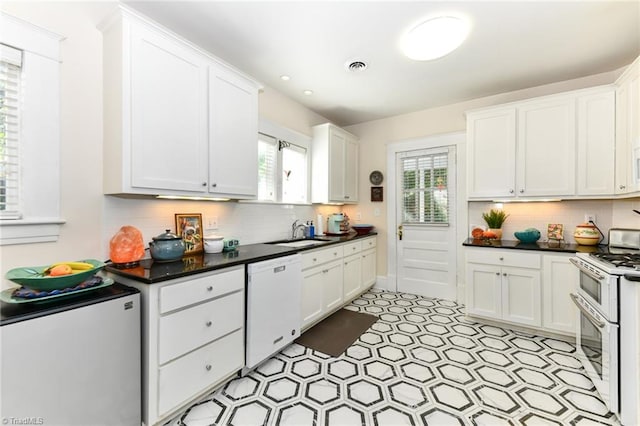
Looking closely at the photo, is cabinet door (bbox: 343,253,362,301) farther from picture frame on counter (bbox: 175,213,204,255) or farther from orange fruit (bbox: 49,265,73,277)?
orange fruit (bbox: 49,265,73,277)

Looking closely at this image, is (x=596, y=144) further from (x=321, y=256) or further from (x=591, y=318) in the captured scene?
(x=321, y=256)

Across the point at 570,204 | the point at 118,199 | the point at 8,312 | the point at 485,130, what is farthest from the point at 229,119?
the point at 570,204

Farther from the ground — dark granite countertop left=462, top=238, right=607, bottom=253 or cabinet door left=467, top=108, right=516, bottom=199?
cabinet door left=467, top=108, right=516, bottom=199

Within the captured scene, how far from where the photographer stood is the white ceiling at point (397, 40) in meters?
1.90

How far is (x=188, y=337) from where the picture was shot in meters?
1.64

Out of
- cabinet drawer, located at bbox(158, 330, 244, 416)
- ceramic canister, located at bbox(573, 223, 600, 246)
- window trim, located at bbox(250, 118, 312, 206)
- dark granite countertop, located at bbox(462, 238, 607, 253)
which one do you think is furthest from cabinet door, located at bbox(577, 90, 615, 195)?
cabinet drawer, located at bbox(158, 330, 244, 416)

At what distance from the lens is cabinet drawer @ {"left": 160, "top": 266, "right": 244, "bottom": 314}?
155 centimetres

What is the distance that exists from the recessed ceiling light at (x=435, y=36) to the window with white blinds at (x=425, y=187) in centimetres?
182

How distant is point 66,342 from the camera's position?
124cm

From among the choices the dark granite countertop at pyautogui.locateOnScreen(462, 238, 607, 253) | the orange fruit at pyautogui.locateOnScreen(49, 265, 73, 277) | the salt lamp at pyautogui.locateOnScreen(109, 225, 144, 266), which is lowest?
the dark granite countertop at pyautogui.locateOnScreen(462, 238, 607, 253)

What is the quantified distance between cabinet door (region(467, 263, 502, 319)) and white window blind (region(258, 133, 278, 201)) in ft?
7.88

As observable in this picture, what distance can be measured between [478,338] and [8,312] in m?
3.36

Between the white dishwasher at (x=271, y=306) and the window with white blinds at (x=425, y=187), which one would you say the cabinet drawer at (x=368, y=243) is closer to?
the window with white blinds at (x=425, y=187)

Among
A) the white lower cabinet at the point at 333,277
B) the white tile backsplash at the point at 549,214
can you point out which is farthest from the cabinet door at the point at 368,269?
the white tile backsplash at the point at 549,214
